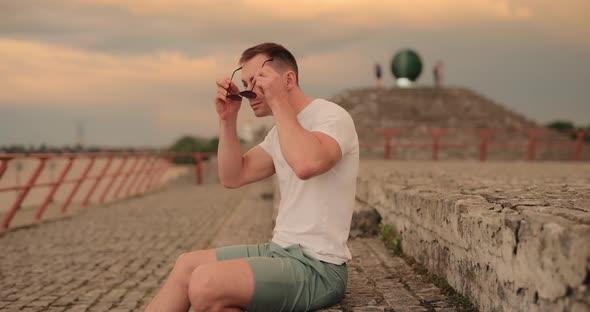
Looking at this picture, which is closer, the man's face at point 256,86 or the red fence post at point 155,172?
the man's face at point 256,86

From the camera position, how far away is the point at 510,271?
2113mm

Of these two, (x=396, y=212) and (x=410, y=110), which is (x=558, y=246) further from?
(x=410, y=110)

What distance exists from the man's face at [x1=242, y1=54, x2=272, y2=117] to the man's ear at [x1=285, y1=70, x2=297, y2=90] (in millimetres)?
93

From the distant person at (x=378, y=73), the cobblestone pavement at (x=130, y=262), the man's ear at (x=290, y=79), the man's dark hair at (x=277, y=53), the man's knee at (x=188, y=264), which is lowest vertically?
the cobblestone pavement at (x=130, y=262)

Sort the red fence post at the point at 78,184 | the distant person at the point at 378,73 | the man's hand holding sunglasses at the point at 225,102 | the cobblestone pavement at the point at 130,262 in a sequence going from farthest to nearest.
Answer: the distant person at the point at 378,73
the red fence post at the point at 78,184
the cobblestone pavement at the point at 130,262
the man's hand holding sunglasses at the point at 225,102

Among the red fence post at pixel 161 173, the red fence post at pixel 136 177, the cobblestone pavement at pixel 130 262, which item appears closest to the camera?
the cobblestone pavement at pixel 130 262

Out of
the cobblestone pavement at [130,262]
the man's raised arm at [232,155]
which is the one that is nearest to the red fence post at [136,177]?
the cobblestone pavement at [130,262]

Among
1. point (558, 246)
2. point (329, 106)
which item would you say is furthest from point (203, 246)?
point (558, 246)

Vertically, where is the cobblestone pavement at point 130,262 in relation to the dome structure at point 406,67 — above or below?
below

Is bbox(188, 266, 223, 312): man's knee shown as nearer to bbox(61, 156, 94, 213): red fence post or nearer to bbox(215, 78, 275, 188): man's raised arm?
bbox(215, 78, 275, 188): man's raised arm

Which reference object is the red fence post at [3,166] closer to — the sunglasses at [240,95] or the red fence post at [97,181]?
the red fence post at [97,181]

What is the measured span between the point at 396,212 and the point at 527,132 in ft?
71.6

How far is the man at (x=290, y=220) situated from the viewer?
6.76 feet

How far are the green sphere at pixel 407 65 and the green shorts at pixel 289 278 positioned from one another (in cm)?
3161
